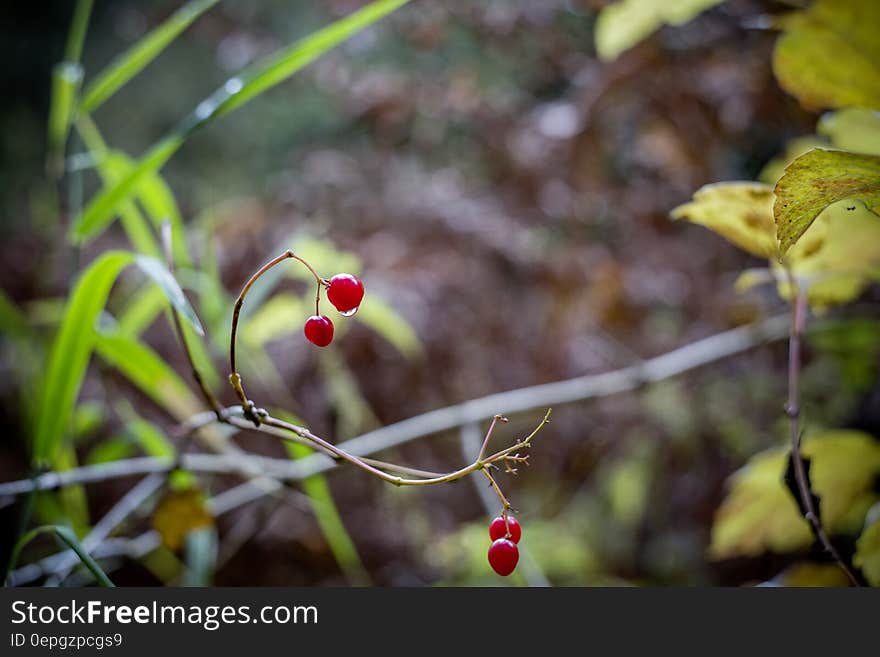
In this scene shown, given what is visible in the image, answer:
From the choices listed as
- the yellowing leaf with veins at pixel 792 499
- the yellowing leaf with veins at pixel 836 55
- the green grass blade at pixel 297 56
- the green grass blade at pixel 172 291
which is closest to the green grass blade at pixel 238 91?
the green grass blade at pixel 297 56

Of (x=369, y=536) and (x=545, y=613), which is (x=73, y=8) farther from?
(x=545, y=613)

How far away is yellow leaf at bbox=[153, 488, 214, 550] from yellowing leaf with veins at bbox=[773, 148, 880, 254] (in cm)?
41

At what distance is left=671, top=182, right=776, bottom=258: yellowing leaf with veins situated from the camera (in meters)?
0.30

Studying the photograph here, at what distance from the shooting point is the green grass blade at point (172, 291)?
266 mm

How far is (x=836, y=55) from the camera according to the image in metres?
0.33

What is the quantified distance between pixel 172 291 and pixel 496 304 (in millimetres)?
662

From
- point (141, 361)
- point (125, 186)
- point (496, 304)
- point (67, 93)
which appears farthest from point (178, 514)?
point (496, 304)

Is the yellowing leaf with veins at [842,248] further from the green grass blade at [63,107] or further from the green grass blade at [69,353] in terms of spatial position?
the green grass blade at [63,107]

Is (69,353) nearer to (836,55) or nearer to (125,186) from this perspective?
(125,186)

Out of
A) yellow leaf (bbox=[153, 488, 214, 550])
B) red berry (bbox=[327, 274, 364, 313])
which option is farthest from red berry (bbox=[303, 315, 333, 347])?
yellow leaf (bbox=[153, 488, 214, 550])

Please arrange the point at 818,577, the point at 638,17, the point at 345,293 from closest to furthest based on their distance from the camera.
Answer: the point at 345,293 < the point at 818,577 < the point at 638,17

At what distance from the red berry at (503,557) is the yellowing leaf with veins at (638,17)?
38 cm

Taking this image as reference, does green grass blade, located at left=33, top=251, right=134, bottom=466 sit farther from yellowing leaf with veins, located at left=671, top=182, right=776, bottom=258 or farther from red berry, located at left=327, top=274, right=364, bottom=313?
yellowing leaf with veins, located at left=671, top=182, right=776, bottom=258

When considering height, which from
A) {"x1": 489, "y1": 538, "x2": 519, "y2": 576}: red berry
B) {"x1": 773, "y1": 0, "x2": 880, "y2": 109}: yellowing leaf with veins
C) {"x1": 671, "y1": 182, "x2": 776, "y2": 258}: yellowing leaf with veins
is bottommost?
{"x1": 489, "y1": 538, "x2": 519, "y2": 576}: red berry
